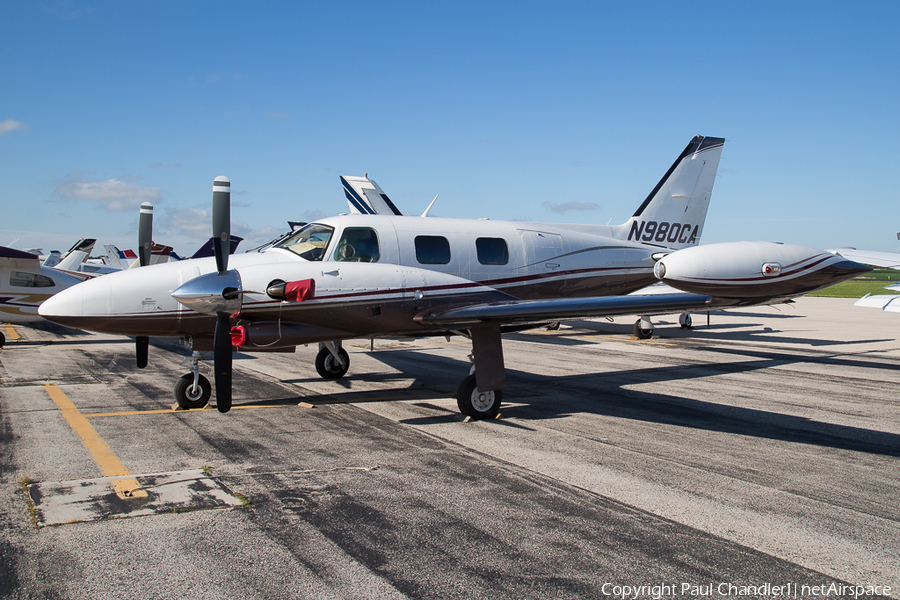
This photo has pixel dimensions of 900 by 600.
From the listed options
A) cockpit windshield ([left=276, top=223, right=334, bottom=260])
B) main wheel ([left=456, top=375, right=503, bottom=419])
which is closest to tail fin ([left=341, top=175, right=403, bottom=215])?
cockpit windshield ([left=276, top=223, right=334, bottom=260])

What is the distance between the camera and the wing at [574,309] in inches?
371

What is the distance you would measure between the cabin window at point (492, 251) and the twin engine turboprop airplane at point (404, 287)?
21 millimetres

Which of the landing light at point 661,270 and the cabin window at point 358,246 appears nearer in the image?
the cabin window at point 358,246

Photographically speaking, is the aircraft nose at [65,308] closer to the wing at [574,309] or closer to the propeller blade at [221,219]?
the propeller blade at [221,219]

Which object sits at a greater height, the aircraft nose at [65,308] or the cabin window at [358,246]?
the cabin window at [358,246]

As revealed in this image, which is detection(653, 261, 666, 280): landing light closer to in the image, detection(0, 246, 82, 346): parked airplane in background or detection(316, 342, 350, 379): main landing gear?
detection(316, 342, 350, 379): main landing gear

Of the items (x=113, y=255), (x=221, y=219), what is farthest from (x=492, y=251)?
(x=113, y=255)

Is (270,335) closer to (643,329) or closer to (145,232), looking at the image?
(145,232)

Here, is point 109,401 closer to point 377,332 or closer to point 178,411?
point 178,411

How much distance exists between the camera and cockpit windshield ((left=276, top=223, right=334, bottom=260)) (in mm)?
10352

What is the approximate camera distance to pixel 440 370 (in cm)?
1527

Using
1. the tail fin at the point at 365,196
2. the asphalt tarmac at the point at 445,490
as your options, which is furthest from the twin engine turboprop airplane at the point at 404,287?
the tail fin at the point at 365,196

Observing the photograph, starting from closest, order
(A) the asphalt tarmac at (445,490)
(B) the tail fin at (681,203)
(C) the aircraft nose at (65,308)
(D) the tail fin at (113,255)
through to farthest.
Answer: (A) the asphalt tarmac at (445,490) → (C) the aircraft nose at (65,308) → (B) the tail fin at (681,203) → (D) the tail fin at (113,255)

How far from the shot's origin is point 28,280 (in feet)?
67.1
